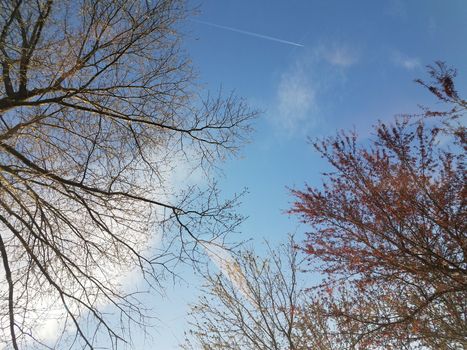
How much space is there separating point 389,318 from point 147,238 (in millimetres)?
3309

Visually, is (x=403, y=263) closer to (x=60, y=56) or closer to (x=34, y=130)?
(x=60, y=56)

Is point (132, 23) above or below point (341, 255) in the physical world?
above

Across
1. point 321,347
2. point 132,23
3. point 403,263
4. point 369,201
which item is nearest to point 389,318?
point 403,263

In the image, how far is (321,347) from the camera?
23.0 feet

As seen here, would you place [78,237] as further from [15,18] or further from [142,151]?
[15,18]

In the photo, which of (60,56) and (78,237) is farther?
(78,237)

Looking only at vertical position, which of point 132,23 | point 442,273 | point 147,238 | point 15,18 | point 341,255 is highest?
point 132,23

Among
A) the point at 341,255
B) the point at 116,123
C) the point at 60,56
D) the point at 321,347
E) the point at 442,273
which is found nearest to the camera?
the point at 442,273

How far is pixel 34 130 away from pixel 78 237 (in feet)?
5.32

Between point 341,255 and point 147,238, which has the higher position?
point 147,238

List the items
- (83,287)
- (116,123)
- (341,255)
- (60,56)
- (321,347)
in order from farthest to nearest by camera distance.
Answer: (321,347) < (116,123) < (83,287) < (341,255) < (60,56)

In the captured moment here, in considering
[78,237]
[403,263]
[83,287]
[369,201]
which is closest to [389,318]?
[403,263]

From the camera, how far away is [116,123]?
16.8 feet

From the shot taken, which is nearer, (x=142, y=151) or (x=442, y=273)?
(x=442, y=273)
